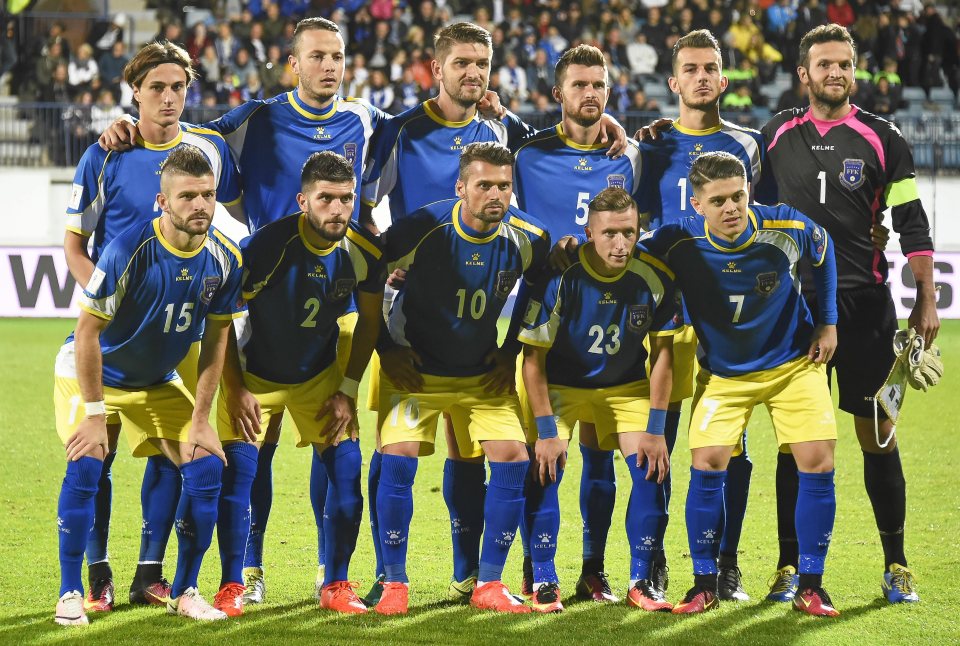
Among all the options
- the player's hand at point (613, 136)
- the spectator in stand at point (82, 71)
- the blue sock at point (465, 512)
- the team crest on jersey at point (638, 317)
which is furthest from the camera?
the spectator in stand at point (82, 71)

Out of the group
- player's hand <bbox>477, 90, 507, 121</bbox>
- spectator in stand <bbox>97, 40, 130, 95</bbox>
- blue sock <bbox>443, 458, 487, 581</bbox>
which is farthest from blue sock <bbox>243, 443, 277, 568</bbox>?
spectator in stand <bbox>97, 40, 130, 95</bbox>

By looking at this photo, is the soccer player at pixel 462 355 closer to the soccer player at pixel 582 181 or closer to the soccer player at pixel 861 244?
the soccer player at pixel 582 181

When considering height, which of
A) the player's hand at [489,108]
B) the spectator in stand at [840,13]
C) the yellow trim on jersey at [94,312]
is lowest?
the yellow trim on jersey at [94,312]

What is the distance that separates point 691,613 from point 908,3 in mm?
18278

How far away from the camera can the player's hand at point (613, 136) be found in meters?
5.53

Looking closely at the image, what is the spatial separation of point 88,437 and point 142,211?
1049 millimetres

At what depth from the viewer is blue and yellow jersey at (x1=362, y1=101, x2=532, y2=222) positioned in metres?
5.70

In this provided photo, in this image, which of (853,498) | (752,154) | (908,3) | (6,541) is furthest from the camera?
(908,3)

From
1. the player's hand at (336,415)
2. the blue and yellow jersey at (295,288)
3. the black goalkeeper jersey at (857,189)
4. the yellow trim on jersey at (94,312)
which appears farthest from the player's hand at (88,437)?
the black goalkeeper jersey at (857,189)

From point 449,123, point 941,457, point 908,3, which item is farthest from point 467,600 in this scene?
point 908,3

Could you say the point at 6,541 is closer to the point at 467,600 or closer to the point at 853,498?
the point at 467,600

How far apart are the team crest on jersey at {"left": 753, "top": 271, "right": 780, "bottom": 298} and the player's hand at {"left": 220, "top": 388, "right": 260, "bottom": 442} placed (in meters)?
2.04

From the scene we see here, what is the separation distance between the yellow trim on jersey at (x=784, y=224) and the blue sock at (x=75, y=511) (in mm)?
2767

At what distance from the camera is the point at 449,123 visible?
5.73 meters
